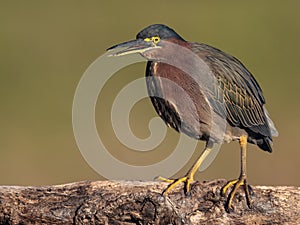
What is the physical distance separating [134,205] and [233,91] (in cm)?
114

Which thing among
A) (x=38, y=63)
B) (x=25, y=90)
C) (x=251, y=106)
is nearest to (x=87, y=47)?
(x=38, y=63)

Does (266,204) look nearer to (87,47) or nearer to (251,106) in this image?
(251,106)

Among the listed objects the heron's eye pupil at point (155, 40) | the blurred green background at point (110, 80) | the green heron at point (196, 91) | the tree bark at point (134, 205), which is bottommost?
the tree bark at point (134, 205)

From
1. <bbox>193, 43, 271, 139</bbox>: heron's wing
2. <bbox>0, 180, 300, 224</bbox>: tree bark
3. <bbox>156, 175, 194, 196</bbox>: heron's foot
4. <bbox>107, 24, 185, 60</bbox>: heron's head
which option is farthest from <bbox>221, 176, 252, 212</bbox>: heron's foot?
<bbox>107, 24, 185, 60</bbox>: heron's head

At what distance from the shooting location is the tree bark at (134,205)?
5.38 meters

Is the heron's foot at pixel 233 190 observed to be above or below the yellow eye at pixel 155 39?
below

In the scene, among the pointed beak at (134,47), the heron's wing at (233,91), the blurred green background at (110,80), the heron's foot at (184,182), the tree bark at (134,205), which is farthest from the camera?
the blurred green background at (110,80)

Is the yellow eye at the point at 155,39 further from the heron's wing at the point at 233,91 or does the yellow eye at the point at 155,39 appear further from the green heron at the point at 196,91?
the heron's wing at the point at 233,91

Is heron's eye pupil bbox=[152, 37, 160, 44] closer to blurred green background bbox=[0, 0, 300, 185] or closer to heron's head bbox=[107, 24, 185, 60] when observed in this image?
heron's head bbox=[107, 24, 185, 60]

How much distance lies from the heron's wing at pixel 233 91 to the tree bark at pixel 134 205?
0.73 m

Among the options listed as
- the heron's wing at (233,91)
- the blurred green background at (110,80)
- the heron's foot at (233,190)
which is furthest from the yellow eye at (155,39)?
the blurred green background at (110,80)

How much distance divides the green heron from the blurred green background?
16.6 feet

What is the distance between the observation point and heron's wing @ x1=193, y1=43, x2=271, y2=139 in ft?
19.9

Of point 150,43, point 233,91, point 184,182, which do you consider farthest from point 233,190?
point 150,43
